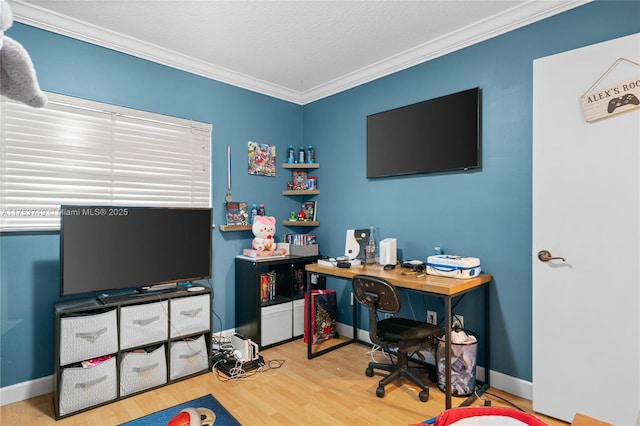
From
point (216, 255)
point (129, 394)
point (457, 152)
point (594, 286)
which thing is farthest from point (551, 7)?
point (129, 394)

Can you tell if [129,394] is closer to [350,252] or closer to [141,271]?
[141,271]

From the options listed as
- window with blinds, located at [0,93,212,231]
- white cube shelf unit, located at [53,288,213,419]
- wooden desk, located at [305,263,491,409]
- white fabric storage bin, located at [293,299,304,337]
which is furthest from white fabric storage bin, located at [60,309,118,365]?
white fabric storage bin, located at [293,299,304,337]

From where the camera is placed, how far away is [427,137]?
113 inches

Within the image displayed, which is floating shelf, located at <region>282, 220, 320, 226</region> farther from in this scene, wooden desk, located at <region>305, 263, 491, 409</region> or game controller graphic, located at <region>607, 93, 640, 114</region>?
game controller graphic, located at <region>607, 93, 640, 114</region>

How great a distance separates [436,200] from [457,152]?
0.41 m

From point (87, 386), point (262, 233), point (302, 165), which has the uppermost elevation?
point (302, 165)

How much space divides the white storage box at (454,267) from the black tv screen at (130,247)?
173cm

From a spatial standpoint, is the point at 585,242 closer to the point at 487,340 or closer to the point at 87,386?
the point at 487,340

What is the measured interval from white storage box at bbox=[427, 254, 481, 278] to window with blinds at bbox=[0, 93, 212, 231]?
6.72 feet

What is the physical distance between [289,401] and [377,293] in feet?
2.99

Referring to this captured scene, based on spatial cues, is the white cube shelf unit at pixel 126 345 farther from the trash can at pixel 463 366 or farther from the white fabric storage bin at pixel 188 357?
the trash can at pixel 463 366

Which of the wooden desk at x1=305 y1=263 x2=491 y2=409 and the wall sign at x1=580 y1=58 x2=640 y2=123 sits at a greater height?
the wall sign at x1=580 y1=58 x2=640 y2=123

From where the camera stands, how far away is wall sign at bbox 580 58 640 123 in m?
1.83

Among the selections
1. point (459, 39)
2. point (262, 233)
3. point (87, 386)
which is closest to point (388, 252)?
point (262, 233)
